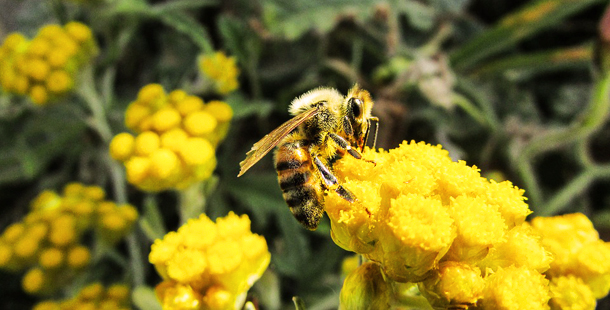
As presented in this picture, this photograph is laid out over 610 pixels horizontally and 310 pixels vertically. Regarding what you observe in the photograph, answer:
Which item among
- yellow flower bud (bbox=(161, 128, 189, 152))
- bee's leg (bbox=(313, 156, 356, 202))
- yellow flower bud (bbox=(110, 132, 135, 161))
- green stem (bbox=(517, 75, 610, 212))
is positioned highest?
green stem (bbox=(517, 75, 610, 212))

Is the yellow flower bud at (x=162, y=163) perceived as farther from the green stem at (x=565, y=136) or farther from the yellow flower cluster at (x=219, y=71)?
the green stem at (x=565, y=136)

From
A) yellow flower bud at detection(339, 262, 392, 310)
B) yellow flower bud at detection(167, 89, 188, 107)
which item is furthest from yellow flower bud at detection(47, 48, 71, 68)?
yellow flower bud at detection(339, 262, 392, 310)

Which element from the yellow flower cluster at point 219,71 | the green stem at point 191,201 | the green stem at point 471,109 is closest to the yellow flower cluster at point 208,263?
the green stem at point 191,201

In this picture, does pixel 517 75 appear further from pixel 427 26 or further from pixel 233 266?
pixel 233 266

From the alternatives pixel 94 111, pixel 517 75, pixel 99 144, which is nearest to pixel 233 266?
pixel 94 111

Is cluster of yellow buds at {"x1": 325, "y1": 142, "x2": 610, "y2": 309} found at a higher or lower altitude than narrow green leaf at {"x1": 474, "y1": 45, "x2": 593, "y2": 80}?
lower

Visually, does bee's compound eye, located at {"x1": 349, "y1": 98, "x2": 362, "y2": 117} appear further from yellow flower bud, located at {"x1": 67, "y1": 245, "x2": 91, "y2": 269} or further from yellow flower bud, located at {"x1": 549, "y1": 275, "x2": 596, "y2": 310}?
yellow flower bud, located at {"x1": 67, "y1": 245, "x2": 91, "y2": 269}
